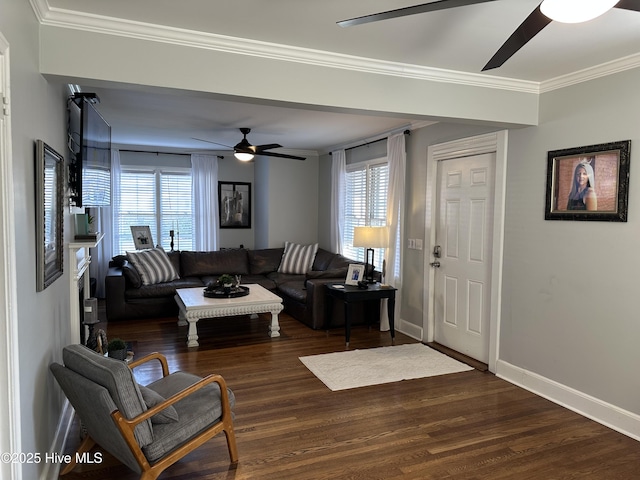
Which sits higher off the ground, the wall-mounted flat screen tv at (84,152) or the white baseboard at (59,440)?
the wall-mounted flat screen tv at (84,152)

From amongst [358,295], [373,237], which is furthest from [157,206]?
[358,295]

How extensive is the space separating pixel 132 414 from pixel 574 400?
3085 millimetres

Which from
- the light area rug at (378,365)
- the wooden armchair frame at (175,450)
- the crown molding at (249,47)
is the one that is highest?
the crown molding at (249,47)

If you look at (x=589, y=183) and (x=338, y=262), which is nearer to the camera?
(x=589, y=183)

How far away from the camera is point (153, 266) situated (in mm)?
6414

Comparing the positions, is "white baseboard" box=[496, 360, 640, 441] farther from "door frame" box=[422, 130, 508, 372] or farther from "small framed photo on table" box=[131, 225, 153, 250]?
"small framed photo on table" box=[131, 225, 153, 250]

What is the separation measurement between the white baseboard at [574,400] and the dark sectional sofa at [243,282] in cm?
202

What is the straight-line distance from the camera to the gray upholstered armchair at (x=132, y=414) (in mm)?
2066

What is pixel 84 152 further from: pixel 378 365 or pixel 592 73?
pixel 592 73

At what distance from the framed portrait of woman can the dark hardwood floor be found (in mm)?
1487

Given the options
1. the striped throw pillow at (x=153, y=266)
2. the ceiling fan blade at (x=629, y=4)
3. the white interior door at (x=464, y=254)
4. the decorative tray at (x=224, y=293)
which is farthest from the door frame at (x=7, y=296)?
the striped throw pillow at (x=153, y=266)

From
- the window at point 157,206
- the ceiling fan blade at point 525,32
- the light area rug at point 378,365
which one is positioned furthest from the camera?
the window at point 157,206

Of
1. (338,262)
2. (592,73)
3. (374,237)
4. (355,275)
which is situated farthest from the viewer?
(338,262)

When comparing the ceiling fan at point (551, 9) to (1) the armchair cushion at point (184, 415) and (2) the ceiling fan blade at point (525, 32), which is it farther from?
(1) the armchair cushion at point (184, 415)
